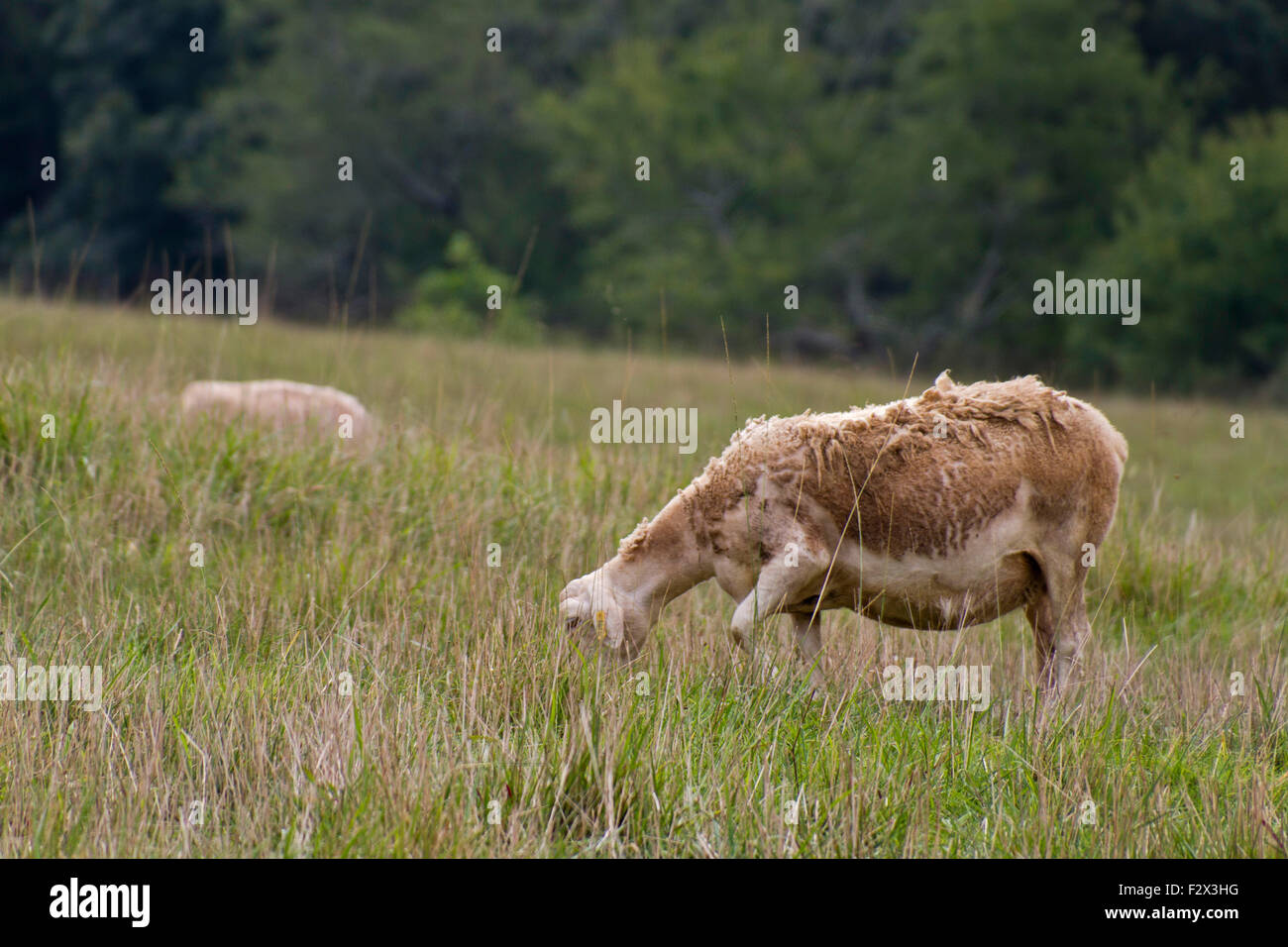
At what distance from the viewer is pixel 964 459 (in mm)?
3758

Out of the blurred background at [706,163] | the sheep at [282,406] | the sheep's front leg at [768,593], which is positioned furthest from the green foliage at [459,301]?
the sheep's front leg at [768,593]

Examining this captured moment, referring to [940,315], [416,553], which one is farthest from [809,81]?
[416,553]

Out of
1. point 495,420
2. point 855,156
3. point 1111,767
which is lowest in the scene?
point 1111,767

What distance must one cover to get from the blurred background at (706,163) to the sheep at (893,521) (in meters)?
17.4

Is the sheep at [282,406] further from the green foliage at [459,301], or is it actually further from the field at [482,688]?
the green foliage at [459,301]

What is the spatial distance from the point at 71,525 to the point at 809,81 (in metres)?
27.9

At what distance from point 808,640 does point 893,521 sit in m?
0.54

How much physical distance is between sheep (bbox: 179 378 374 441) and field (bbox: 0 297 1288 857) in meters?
0.23

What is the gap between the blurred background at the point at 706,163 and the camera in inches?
982

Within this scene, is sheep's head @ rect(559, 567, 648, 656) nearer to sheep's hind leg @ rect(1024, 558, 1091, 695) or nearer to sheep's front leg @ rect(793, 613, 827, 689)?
sheep's front leg @ rect(793, 613, 827, 689)

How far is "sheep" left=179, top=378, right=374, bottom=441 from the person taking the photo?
21.3 ft

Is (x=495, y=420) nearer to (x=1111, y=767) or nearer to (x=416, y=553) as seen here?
(x=416, y=553)

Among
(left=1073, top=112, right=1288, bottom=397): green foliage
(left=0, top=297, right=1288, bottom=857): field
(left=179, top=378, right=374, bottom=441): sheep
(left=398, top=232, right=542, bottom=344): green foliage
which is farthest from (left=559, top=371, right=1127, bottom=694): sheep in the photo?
(left=1073, top=112, right=1288, bottom=397): green foliage

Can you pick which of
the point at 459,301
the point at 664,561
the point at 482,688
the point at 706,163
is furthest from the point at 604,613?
the point at 706,163
